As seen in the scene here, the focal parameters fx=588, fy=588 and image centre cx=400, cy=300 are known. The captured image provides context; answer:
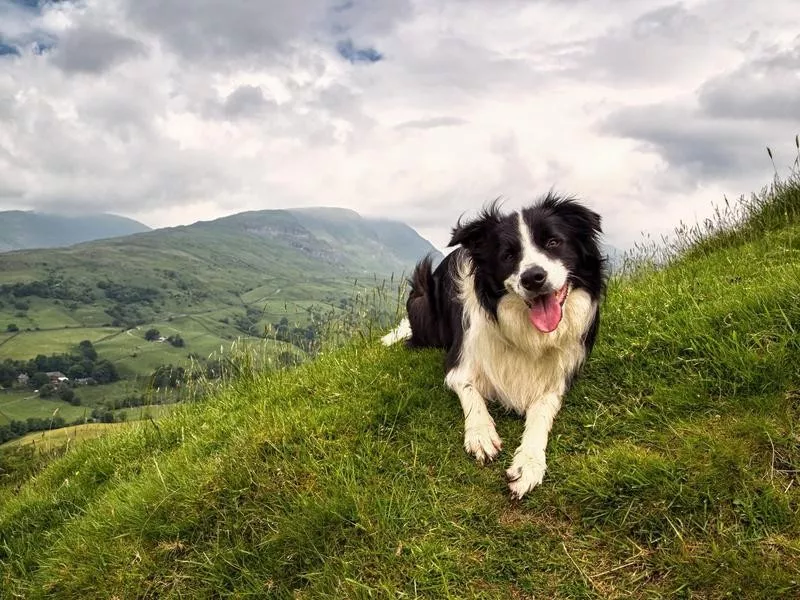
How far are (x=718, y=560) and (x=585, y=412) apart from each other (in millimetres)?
1784

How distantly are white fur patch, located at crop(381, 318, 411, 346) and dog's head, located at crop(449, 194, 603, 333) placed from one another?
2715mm

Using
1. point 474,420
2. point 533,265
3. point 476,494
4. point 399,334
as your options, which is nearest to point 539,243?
point 533,265

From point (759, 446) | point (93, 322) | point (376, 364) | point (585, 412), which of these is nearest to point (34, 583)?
point (376, 364)

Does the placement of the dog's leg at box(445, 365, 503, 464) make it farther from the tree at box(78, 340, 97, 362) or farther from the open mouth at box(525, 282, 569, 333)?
the tree at box(78, 340, 97, 362)

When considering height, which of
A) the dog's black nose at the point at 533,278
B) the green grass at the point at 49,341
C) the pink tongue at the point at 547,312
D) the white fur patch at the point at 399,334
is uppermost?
the dog's black nose at the point at 533,278

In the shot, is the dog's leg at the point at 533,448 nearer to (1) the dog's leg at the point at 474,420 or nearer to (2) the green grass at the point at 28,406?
(1) the dog's leg at the point at 474,420

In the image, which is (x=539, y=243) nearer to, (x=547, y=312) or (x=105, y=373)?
(x=547, y=312)

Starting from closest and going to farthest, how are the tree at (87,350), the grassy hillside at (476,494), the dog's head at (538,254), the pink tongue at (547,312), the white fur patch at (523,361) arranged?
the grassy hillside at (476,494)
the dog's head at (538,254)
the pink tongue at (547,312)
the white fur patch at (523,361)
the tree at (87,350)

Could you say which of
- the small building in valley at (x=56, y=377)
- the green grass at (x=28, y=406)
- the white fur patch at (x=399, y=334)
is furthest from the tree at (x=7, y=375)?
the white fur patch at (x=399, y=334)

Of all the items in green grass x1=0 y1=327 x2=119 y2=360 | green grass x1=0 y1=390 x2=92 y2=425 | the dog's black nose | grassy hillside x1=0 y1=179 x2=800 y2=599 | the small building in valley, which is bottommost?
green grass x1=0 y1=390 x2=92 y2=425

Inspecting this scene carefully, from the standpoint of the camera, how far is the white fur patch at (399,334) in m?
8.05

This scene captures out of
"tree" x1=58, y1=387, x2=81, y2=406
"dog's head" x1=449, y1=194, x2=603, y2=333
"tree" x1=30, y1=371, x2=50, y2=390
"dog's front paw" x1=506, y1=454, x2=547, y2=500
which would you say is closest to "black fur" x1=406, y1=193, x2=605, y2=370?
"dog's head" x1=449, y1=194, x2=603, y2=333

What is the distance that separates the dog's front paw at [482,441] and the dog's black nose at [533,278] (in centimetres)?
125

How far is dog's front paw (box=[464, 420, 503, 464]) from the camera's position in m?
4.77
